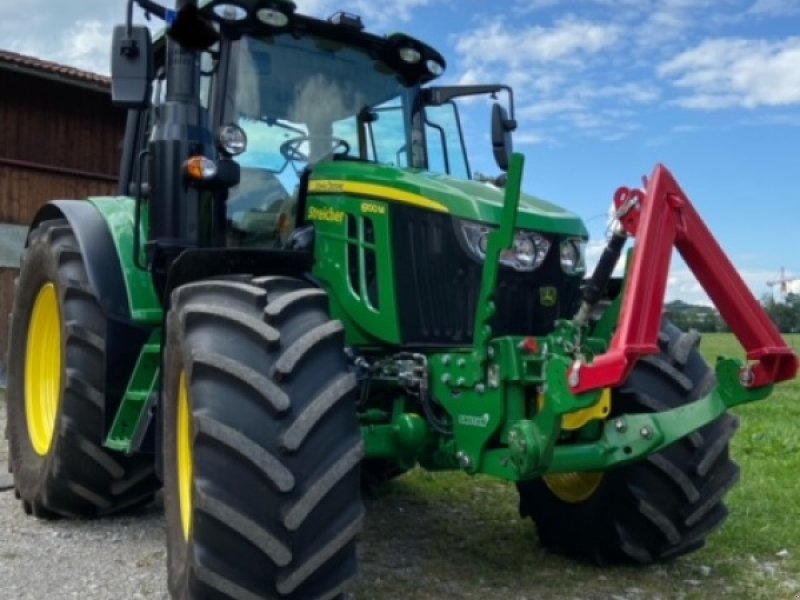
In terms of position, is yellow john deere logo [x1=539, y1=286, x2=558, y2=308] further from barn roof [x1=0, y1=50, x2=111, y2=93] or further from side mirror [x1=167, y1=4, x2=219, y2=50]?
barn roof [x1=0, y1=50, x2=111, y2=93]

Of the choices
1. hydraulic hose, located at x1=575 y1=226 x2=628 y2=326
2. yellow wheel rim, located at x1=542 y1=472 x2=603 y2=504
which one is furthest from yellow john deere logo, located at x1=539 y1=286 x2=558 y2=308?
yellow wheel rim, located at x1=542 y1=472 x2=603 y2=504

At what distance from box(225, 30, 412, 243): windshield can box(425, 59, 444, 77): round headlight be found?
0.40 meters

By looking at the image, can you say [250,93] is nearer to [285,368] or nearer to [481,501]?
[285,368]

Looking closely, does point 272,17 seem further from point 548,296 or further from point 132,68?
Answer: point 548,296

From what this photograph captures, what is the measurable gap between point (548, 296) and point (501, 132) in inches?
65.3

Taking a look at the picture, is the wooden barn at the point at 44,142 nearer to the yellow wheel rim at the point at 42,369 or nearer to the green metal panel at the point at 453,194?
the yellow wheel rim at the point at 42,369

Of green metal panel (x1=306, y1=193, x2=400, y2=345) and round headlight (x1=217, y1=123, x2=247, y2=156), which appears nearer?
green metal panel (x1=306, y1=193, x2=400, y2=345)

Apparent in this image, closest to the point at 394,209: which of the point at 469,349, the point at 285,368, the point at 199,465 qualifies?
the point at 469,349

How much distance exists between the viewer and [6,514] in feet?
18.7

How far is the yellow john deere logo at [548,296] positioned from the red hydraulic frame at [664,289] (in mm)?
748

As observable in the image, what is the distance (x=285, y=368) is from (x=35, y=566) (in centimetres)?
206

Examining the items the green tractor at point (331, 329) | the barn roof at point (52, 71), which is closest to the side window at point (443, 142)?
the green tractor at point (331, 329)

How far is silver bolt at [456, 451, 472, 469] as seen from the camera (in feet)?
12.9

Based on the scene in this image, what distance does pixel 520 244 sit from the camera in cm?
426
